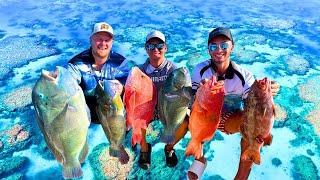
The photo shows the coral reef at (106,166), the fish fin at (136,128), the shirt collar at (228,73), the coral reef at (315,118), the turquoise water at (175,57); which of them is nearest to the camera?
the fish fin at (136,128)

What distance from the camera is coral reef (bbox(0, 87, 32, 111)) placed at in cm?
841

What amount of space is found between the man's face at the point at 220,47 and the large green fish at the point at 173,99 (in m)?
0.96

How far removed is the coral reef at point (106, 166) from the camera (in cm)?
616

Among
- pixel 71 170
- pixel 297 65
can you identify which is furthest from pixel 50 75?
pixel 297 65

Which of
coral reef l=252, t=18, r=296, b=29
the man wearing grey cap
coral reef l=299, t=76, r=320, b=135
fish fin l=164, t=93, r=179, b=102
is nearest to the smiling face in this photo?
the man wearing grey cap

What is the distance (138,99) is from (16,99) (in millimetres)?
6000

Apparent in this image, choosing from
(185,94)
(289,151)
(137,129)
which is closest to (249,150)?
(185,94)

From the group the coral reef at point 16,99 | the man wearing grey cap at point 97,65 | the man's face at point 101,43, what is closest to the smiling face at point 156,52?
the man wearing grey cap at point 97,65

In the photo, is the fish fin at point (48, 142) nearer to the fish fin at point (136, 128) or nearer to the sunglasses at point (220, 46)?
the fish fin at point (136, 128)

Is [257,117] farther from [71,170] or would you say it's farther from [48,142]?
[48,142]

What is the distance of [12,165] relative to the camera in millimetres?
6465

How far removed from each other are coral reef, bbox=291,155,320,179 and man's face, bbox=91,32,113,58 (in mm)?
4195

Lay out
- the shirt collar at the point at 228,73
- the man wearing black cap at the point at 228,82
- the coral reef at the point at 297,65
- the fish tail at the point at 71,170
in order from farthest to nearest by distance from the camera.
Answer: the coral reef at the point at 297,65 → the shirt collar at the point at 228,73 → the man wearing black cap at the point at 228,82 → the fish tail at the point at 71,170

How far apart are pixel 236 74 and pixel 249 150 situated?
1.32 m
